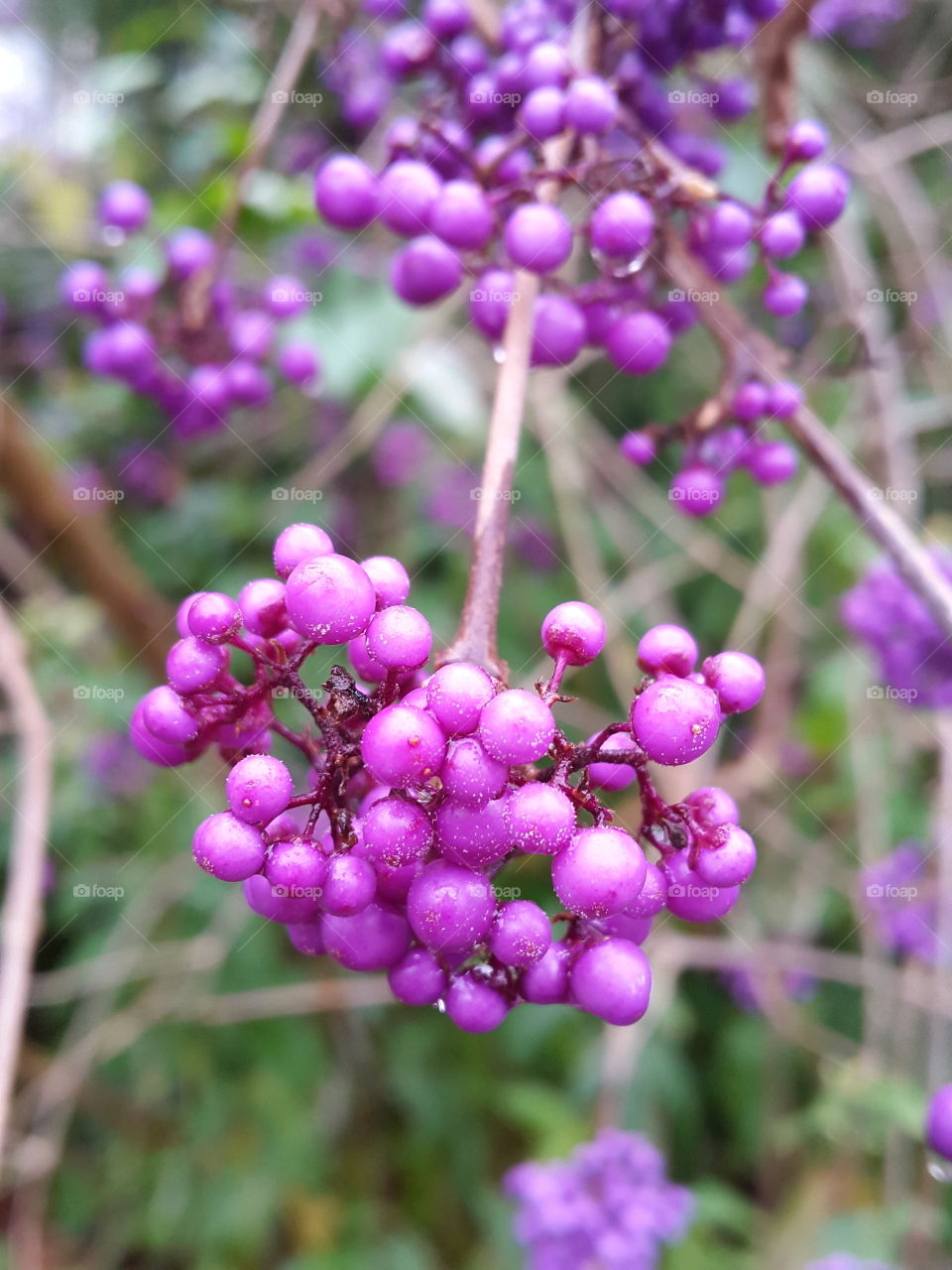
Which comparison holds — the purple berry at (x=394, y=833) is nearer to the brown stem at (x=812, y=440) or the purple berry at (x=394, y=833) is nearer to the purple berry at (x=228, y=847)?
the purple berry at (x=228, y=847)

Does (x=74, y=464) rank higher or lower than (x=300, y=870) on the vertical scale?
lower

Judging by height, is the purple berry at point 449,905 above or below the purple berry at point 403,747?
below

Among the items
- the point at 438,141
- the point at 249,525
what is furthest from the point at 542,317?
the point at 249,525

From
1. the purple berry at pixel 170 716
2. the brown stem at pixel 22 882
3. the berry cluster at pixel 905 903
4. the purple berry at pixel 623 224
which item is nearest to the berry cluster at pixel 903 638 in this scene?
the berry cluster at pixel 905 903

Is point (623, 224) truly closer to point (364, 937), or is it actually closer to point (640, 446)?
point (640, 446)

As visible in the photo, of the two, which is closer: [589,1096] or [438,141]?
[438,141]

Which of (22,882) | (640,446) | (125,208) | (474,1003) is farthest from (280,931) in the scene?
(474,1003)

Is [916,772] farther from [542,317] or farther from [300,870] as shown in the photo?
[300,870]
